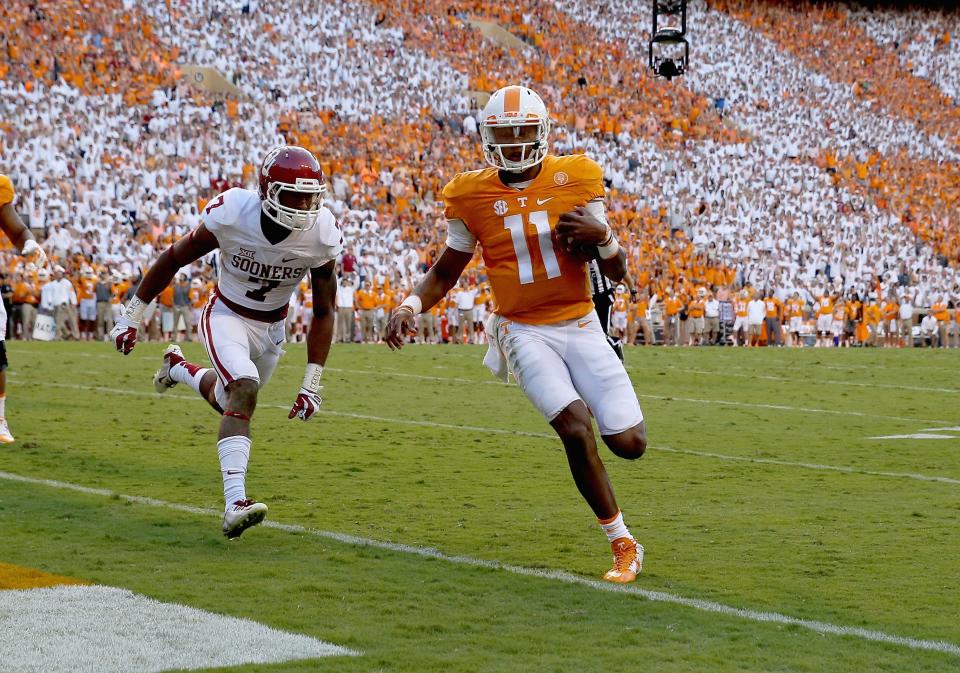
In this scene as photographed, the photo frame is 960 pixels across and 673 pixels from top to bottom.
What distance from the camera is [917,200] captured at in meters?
39.2

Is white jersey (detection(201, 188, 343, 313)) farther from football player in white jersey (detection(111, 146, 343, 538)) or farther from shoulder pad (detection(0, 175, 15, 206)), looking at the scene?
shoulder pad (detection(0, 175, 15, 206))

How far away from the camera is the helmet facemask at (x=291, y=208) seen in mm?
5691

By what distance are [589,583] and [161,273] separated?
2.37 m

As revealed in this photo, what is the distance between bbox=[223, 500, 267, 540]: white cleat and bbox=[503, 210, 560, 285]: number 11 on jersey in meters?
1.40

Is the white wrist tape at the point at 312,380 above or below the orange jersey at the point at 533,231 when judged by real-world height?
below

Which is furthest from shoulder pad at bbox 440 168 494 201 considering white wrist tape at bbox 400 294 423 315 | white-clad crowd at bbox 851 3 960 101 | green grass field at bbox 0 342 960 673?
white-clad crowd at bbox 851 3 960 101

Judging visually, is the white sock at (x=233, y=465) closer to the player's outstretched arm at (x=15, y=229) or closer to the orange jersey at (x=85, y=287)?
the player's outstretched arm at (x=15, y=229)

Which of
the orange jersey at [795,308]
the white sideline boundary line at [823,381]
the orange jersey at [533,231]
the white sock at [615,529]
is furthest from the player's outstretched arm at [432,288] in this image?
the orange jersey at [795,308]

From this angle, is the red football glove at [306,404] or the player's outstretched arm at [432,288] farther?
the red football glove at [306,404]

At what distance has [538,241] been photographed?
209 inches

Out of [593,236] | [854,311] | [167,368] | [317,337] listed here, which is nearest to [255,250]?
[317,337]

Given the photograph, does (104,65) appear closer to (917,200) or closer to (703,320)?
(703,320)

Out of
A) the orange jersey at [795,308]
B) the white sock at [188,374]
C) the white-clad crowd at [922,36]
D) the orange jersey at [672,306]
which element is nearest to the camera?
the white sock at [188,374]

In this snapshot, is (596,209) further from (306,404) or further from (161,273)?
(161,273)
